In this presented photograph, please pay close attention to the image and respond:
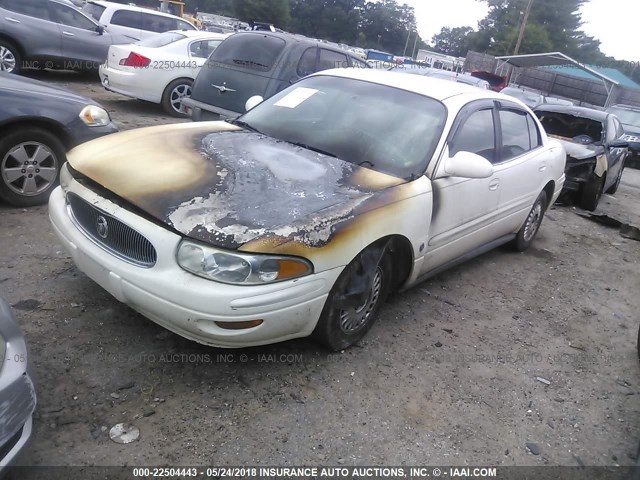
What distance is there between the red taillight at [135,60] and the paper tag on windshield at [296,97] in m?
5.52

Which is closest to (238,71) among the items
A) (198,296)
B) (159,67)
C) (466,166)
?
(159,67)

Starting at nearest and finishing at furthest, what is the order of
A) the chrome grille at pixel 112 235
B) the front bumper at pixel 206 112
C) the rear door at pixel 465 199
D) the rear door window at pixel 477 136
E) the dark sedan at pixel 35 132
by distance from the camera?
1. the chrome grille at pixel 112 235
2. the rear door at pixel 465 199
3. the rear door window at pixel 477 136
4. the dark sedan at pixel 35 132
5. the front bumper at pixel 206 112

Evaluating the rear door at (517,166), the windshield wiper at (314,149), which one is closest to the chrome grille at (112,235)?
the windshield wiper at (314,149)

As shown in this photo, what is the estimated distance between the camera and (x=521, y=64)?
22141 millimetres

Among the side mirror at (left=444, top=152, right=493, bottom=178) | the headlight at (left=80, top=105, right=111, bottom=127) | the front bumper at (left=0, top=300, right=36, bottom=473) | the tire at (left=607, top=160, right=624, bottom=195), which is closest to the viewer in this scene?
the front bumper at (left=0, top=300, right=36, bottom=473)

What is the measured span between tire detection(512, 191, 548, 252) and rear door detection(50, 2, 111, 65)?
9.07 m

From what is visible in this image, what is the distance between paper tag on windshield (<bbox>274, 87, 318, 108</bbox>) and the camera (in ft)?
12.9

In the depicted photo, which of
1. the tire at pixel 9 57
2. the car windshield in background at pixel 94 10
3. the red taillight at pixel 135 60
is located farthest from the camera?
the car windshield in background at pixel 94 10

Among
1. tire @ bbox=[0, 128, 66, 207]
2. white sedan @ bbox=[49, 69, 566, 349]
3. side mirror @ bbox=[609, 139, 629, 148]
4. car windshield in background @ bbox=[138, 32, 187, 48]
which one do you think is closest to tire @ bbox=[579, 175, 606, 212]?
side mirror @ bbox=[609, 139, 629, 148]

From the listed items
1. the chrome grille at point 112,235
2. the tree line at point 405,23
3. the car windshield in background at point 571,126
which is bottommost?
the chrome grille at point 112,235

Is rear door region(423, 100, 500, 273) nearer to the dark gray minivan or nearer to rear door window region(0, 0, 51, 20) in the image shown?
the dark gray minivan

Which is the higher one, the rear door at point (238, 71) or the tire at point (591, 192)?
the rear door at point (238, 71)

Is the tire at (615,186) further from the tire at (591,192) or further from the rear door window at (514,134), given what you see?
the rear door window at (514,134)

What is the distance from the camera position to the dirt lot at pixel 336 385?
2424mm
